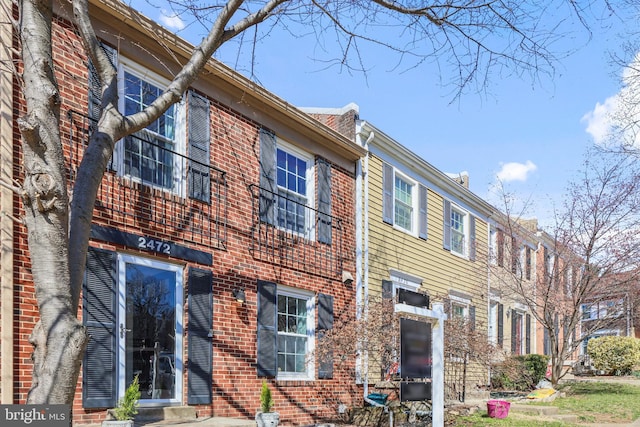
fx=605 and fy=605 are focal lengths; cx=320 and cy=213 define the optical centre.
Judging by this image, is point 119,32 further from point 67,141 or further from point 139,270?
point 139,270

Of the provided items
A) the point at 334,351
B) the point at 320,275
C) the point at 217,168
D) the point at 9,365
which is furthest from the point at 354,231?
the point at 9,365

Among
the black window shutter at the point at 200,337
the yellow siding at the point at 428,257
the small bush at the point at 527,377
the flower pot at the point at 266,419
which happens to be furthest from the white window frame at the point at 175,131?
the small bush at the point at 527,377

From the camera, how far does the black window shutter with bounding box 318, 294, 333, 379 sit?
11219mm

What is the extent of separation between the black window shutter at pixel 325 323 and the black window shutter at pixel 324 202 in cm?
116

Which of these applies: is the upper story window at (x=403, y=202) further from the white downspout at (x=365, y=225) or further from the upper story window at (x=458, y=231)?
the upper story window at (x=458, y=231)

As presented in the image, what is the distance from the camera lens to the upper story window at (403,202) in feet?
46.7

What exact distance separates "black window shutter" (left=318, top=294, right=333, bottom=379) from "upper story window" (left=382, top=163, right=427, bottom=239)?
3005mm

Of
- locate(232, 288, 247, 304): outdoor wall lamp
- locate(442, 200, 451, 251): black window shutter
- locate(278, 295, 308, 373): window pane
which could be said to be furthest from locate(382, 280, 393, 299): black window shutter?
locate(232, 288, 247, 304): outdoor wall lamp

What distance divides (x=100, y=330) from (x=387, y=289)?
25.8 feet

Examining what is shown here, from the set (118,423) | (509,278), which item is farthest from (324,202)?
(509,278)

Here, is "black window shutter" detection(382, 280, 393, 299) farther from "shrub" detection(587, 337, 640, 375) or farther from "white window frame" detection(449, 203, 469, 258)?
"shrub" detection(587, 337, 640, 375)

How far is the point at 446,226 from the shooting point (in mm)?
17422

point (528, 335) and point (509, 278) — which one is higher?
point (509, 278)

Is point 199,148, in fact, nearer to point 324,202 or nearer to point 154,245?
point 154,245
